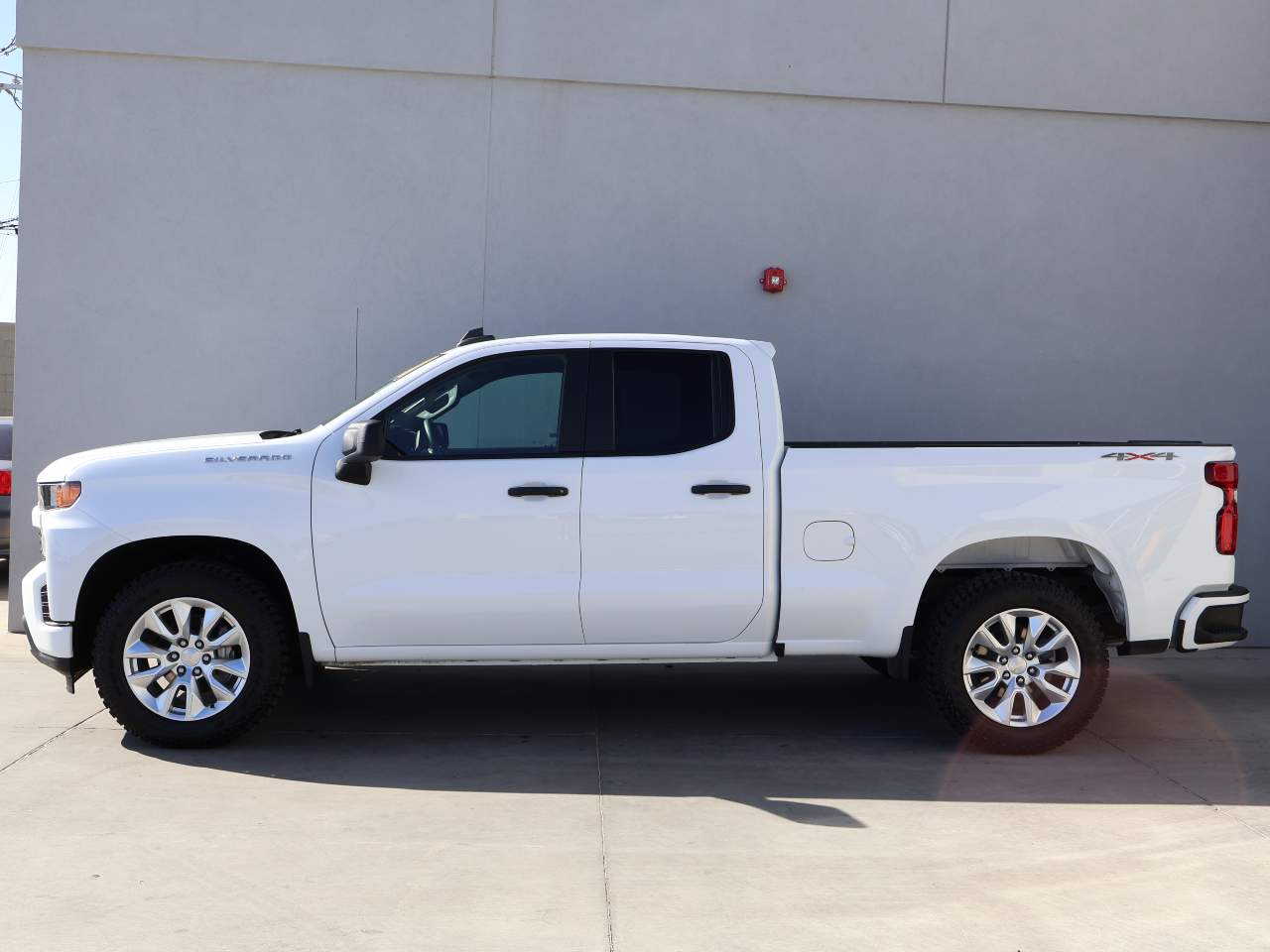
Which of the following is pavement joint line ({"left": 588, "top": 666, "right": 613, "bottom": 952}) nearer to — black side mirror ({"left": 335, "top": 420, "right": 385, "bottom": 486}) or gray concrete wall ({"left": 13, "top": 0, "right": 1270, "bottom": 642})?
black side mirror ({"left": 335, "top": 420, "right": 385, "bottom": 486})

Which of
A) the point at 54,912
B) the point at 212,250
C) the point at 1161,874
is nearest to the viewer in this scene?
the point at 54,912

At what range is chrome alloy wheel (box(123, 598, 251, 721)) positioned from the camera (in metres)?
5.99

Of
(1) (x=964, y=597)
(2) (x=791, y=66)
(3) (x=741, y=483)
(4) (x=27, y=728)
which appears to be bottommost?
(4) (x=27, y=728)

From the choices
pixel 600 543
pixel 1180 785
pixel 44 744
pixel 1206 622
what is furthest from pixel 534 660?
pixel 1206 622

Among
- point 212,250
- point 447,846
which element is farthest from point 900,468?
point 212,250

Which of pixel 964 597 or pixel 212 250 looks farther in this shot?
pixel 212 250

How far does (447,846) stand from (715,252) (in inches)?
214

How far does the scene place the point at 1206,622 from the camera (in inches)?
247

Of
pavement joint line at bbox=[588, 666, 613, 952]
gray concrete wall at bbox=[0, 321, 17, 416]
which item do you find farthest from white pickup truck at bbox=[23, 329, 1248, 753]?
gray concrete wall at bbox=[0, 321, 17, 416]

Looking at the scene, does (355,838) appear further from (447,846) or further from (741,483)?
(741,483)

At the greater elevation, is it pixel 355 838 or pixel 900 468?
pixel 900 468

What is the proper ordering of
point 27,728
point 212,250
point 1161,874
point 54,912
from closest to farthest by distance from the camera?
1. point 54,912
2. point 1161,874
3. point 27,728
4. point 212,250

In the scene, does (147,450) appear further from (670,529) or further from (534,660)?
(670,529)

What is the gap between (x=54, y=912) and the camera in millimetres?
4090
